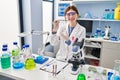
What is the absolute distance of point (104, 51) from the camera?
9.64ft

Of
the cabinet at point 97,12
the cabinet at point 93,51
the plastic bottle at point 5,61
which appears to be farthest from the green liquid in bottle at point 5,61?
the cabinet at point 97,12

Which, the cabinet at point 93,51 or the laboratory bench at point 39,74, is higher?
the laboratory bench at point 39,74

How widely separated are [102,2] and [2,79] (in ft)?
8.63

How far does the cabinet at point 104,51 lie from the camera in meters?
2.82

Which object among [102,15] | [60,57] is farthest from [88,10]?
[60,57]

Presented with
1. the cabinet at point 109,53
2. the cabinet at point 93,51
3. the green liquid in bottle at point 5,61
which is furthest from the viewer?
the cabinet at point 93,51

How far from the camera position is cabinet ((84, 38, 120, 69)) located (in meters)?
2.82

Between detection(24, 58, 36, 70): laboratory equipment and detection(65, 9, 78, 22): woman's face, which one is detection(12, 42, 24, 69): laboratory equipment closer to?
detection(24, 58, 36, 70): laboratory equipment

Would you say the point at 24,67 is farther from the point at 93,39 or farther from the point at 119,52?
the point at 119,52

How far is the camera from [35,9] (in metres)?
2.78

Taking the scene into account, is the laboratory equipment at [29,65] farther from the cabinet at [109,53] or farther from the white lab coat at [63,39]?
the cabinet at [109,53]

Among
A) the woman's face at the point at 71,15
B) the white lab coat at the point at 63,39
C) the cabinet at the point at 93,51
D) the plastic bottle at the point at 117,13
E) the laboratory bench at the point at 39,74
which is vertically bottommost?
the cabinet at the point at 93,51

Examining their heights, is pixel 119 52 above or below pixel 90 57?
above

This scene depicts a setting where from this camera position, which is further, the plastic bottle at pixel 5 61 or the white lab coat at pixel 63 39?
the white lab coat at pixel 63 39
